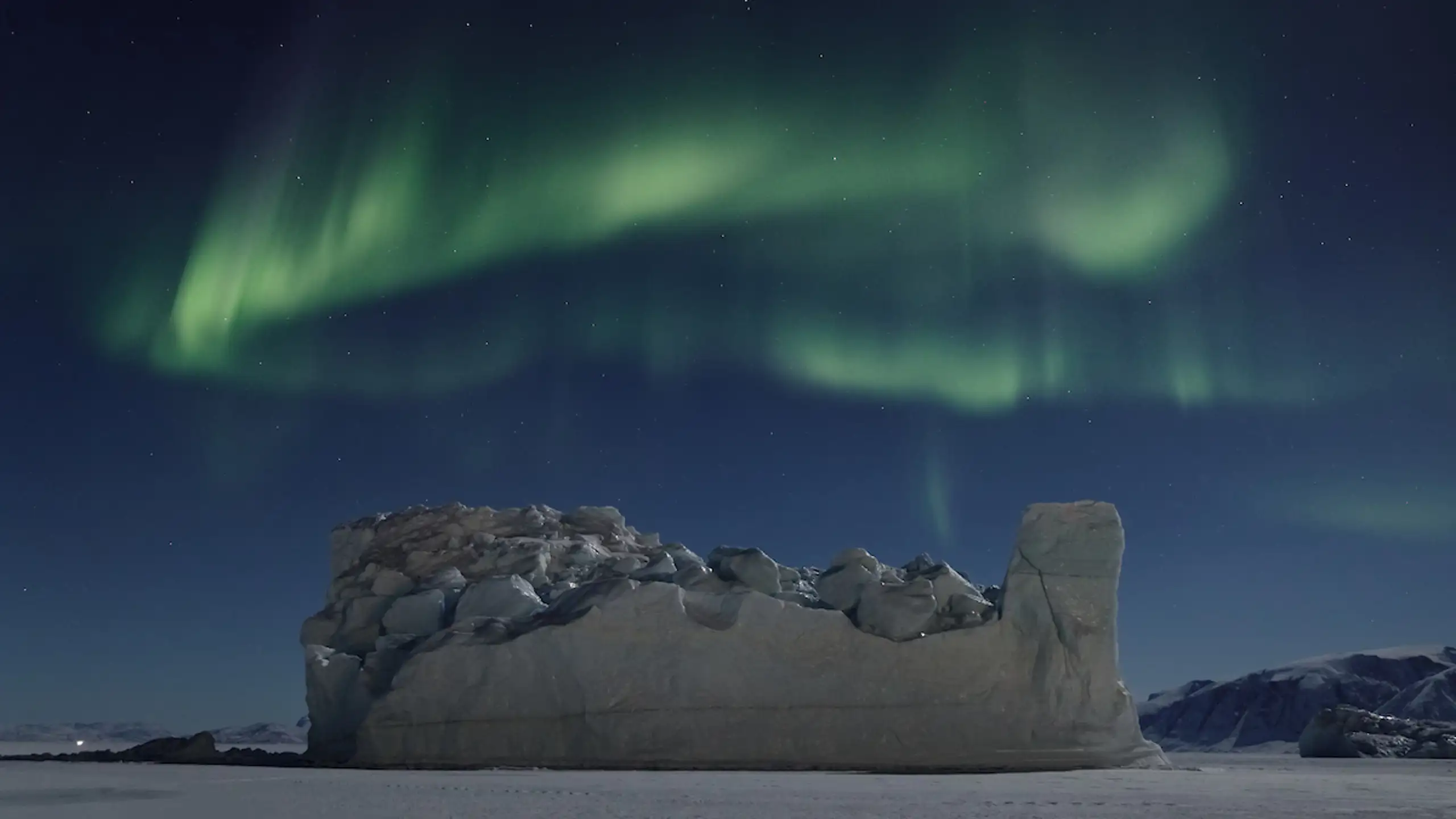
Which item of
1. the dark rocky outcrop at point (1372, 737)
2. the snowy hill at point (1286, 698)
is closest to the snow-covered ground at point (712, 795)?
the dark rocky outcrop at point (1372, 737)

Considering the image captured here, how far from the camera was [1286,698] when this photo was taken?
54.6 meters

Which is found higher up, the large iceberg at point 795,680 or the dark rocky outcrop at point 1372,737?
the large iceberg at point 795,680

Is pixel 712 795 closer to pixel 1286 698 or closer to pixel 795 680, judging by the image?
pixel 795 680

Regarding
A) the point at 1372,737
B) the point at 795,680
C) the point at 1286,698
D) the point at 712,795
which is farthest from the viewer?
the point at 1286,698

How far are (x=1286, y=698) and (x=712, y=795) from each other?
171 ft

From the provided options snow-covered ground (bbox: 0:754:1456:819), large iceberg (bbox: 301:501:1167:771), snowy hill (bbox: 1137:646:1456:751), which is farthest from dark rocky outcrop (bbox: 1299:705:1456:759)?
snowy hill (bbox: 1137:646:1456:751)

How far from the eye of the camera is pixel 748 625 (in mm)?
18531

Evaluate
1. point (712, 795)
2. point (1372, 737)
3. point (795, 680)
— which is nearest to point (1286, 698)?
point (1372, 737)

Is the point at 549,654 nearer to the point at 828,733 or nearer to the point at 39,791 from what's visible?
the point at 828,733

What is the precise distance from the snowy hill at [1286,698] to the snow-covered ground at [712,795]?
39.5 meters

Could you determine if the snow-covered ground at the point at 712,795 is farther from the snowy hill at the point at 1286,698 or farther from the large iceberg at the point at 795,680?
the snowy hill at the point at 1286,698

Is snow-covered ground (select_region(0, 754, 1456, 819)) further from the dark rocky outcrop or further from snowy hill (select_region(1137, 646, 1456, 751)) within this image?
snowy hill (select_region(1137, 646, 1456, 751))

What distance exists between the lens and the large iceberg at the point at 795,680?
18.1 metres

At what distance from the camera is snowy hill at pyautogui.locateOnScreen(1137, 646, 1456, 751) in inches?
2044
